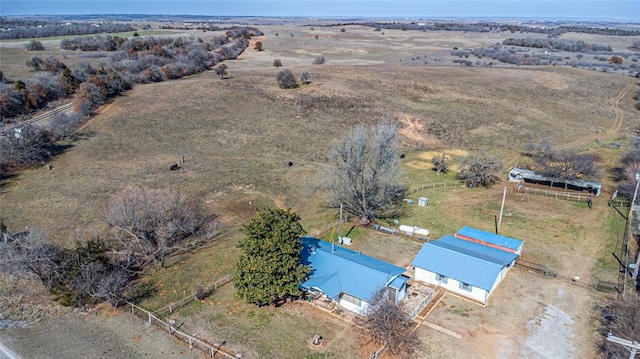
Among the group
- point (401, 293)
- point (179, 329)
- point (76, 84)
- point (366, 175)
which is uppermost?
point (76, 84)

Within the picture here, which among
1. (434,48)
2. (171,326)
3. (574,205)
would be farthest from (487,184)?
(434,48)

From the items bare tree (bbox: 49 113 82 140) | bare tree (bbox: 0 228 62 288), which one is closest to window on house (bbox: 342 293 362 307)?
bare tree (bbox: 0 228 62 288)

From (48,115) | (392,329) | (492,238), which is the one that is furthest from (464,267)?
(48,115)

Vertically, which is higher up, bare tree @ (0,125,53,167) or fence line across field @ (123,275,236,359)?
bare tree @ (0,125,53,167)

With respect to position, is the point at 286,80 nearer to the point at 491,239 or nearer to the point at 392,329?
the point at 491,239

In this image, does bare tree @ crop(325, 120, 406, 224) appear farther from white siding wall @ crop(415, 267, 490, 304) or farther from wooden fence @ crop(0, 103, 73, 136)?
wooden fence @ crop(0, 103, 73, 136)

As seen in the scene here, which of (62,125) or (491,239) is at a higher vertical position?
(62,125)
